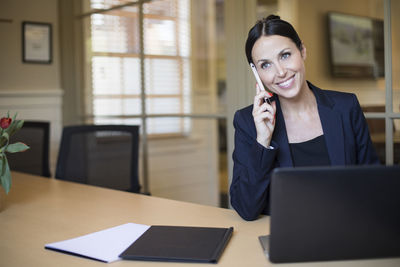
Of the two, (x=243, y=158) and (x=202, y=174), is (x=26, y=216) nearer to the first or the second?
(x=243, y=158)

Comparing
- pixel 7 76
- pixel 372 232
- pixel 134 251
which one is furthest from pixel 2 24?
pixel 372 232

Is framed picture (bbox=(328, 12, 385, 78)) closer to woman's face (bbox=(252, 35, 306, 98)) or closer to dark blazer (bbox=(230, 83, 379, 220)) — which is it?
dark blazer (bbox=(230, 83, 379, 220))

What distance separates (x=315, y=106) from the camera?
64.2 inches

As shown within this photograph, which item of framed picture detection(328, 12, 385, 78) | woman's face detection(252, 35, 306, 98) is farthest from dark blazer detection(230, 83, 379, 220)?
framed picture detection(328, 12, 385, 78)

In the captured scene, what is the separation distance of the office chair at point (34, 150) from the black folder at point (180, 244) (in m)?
1.58

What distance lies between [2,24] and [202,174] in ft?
6.57

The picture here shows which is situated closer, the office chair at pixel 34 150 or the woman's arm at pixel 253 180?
the woman's arm at pixel 253 180

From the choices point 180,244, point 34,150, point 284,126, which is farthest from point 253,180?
point 34,150

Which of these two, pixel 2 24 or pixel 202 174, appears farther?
pixel 202 174

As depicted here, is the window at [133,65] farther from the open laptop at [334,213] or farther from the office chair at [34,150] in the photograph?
the open laptop at [334,213]

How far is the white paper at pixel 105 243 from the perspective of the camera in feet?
3.63

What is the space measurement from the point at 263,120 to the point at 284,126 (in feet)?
0.47

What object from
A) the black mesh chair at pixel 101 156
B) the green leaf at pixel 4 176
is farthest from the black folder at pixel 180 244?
the black mesh chair at pixel 101 156

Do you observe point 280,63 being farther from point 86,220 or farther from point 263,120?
point 86,220
